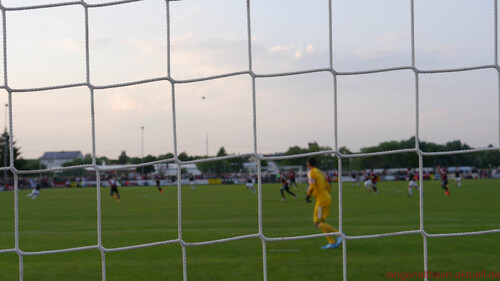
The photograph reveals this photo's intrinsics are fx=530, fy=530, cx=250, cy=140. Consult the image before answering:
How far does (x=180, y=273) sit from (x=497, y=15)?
4202 millimetres

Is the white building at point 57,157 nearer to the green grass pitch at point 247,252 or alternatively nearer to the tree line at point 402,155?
the tree line at point 402,155

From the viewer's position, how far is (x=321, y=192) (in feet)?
25.2

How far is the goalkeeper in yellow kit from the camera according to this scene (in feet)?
24.7

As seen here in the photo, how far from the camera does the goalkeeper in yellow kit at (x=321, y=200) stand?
7.53m

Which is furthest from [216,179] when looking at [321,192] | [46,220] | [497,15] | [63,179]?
[497,15]

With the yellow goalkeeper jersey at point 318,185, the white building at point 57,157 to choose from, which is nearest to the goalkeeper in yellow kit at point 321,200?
the yellow goalkeeper jersey at point 318,185

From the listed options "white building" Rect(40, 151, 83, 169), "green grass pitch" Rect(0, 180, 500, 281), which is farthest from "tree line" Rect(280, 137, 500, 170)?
"white building" Rect(40, 151, 83, 169)

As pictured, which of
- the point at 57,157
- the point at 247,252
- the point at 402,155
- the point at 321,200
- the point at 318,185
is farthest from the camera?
the point at 57,157

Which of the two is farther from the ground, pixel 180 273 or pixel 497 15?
pixel 497 15

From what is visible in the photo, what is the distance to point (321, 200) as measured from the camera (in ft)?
25.0

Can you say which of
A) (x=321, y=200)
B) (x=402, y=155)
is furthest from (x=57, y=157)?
(x=321, y=200)

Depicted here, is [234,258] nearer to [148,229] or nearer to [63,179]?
[148,229]

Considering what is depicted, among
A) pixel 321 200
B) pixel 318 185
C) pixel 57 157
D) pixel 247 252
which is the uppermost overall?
pixel 318 185

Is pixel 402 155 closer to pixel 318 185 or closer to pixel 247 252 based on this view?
pixel 318 185
